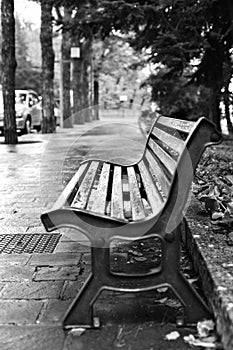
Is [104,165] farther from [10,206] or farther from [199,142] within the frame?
[199,142]

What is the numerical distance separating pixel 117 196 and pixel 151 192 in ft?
0.94

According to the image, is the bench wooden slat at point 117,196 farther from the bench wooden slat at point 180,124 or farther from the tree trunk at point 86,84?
the tree trunk at point 86,84

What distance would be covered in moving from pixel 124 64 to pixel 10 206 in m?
37.9

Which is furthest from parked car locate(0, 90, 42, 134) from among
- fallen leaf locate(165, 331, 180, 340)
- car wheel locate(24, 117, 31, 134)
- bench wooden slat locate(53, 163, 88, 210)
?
fallen leaf locate(165, 331, 180, 340)

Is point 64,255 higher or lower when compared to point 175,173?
lower

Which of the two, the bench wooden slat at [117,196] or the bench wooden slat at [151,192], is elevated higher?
the bench wooden slat at [151,192]

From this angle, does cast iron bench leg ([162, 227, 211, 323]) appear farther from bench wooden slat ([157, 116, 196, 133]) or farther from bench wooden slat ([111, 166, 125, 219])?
bench wooden slat ([157, 116, 196, 133])

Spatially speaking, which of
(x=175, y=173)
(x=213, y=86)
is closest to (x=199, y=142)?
(x=175, y=173)

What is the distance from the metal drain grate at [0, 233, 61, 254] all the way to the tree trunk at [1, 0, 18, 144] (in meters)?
9.20

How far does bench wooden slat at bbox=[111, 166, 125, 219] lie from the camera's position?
3.22 metres

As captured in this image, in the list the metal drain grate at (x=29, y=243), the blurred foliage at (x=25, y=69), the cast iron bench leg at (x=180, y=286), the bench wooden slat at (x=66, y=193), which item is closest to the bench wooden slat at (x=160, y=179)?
the cast iron bench leg at (x=180, y=286)

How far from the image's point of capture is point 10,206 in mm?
5828

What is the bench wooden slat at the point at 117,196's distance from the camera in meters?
3.22

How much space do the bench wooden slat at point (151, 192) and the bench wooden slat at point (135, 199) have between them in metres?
0.07
